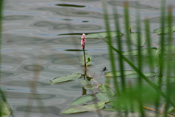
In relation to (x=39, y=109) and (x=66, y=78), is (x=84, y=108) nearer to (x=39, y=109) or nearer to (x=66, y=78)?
(x=39, y=109)

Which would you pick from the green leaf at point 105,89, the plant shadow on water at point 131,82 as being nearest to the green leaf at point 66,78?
the plant shadow on water at point 131,82

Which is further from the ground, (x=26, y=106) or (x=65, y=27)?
(x=65, y=27)

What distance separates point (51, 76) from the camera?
1.84 meters

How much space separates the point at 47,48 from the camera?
2.15 meters

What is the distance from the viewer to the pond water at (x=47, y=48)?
1.64m

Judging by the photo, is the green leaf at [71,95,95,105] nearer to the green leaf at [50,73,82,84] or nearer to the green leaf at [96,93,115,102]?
the green leaf at [96,93,115,102]

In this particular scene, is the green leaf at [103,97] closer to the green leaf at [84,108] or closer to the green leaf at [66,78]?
the green leaf at [84,108]

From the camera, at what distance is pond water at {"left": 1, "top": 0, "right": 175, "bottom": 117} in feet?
5.38

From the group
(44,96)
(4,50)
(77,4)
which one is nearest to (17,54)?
(4,50)

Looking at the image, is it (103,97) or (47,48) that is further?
(47,48)

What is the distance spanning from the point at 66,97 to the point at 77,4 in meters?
1.34

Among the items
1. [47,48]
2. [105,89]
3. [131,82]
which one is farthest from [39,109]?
[47,48]

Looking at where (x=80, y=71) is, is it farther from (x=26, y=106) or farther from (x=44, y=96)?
(x=26, y=106)

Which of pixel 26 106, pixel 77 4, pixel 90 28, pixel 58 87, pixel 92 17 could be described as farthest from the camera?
pixel 77 4
